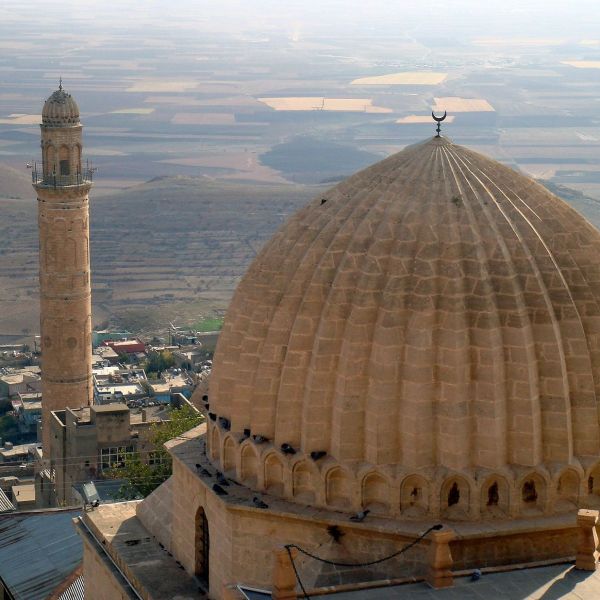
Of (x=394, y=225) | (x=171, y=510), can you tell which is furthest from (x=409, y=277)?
(x=171, y=510)

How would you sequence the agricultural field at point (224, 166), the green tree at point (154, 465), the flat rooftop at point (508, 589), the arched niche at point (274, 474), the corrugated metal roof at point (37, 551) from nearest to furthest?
the flat rooftop at point (508, 589) → the arched niche at point (274, 474) → the corrugated metal roof at point (37, 551) → the green tree at point (154, 465) → the agricultural field at point (224, 166)

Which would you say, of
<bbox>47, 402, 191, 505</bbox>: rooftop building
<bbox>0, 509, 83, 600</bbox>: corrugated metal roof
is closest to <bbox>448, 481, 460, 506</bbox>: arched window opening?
<bbox>0, 509, 83, 600</bbox>: corrugated metal roof

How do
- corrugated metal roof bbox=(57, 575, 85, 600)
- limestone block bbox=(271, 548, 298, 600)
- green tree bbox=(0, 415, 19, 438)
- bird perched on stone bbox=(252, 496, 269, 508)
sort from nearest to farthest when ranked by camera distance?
limestone block bbox=(271, 548, 298, 600)
bird perched on stone bbox=(252, 496, 269, 508)
corrugated metal roof bbox=(57, 575, 85, 600)
green tree bbox=(0, 415, 19, 438)

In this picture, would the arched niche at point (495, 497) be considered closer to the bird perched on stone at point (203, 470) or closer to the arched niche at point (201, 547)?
the bird perched on stone at point (203, 470)

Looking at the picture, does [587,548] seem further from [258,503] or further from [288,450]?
[258,503]

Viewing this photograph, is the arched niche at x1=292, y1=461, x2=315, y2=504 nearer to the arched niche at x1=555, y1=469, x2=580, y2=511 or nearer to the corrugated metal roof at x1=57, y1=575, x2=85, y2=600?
the arched niche at x1=555, y1=469, x2=580, y2=511

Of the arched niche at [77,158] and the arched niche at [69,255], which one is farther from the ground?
the arched niche at [77,158]

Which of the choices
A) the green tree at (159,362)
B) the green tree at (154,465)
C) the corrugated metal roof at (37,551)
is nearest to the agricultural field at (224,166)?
the green tree at (159,362)

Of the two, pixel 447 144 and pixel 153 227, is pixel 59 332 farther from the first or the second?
pixel 153 227
